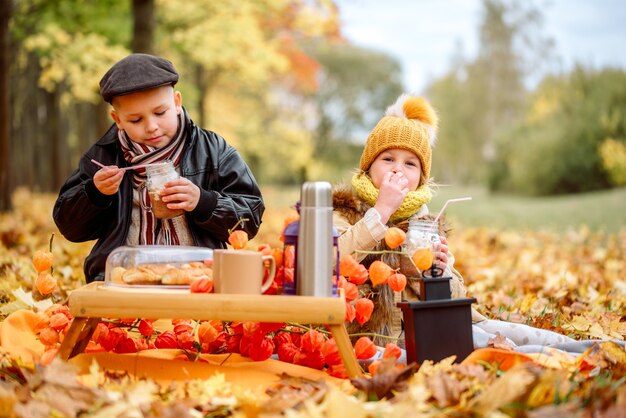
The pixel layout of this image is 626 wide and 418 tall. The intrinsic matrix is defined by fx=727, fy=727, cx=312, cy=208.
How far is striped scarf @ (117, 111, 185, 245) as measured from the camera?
3.24 m

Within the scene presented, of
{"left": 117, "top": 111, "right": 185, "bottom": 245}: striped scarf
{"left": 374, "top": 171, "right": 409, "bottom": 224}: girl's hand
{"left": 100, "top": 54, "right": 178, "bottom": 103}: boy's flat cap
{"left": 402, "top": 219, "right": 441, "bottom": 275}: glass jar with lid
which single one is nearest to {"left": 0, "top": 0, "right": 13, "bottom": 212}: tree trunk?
{"left": 117, "top": 111, "right": 185, "bottom": 245}: striped scarf

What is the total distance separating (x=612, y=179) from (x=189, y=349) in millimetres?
14998

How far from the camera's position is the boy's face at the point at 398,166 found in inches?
132

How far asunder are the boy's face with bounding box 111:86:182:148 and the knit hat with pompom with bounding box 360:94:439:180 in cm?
93

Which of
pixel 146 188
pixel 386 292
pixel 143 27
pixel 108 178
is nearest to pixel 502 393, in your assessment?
pixel 386 292

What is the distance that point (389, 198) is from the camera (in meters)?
3.11

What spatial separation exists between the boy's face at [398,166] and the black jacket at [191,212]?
0.57 metres

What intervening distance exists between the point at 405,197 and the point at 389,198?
0.20 meters

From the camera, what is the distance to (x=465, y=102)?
37562 mm

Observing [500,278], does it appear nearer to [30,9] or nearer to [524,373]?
[524,373]

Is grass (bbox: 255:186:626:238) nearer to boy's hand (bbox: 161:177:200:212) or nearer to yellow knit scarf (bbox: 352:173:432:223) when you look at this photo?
yellow knit scarf (bbox: 352:173:432:223)

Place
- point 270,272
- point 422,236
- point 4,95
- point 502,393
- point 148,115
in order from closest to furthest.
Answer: point 502,393 < point 270,272 < point 422,236 < point 148,115 < point 4,95

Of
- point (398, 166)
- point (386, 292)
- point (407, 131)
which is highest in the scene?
point (407, 131)

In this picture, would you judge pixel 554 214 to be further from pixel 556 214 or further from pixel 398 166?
pixel 398 166
